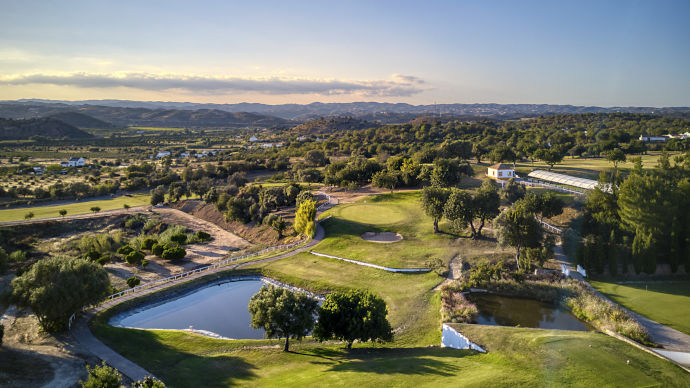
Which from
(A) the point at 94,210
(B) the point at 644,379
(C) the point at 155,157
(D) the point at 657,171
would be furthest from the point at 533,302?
(C) the point at 155,157

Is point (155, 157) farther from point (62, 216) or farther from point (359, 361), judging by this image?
point (359, 361)

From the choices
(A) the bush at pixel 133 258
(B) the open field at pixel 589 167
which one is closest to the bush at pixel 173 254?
(A) the bush at pixel 133 258

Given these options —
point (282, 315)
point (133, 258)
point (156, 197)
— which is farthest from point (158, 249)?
point (282, 315)

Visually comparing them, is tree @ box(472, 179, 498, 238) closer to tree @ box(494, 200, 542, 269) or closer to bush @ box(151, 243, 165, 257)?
tree @ box(494, 200, 542, 269)

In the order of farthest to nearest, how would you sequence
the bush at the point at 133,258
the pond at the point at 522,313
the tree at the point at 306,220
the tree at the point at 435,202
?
the tree at the point at 306,220, the tree at the point at 435,202, the bush at the point at 133,258, the pond at the point at 522,313

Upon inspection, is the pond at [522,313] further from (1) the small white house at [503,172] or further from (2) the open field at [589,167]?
(2) the open field at [589,167]
